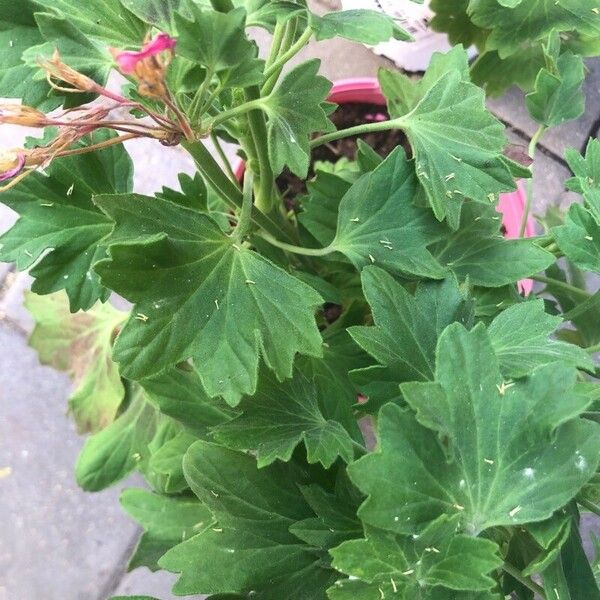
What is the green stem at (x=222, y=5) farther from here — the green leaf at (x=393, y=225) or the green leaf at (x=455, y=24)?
the green leaf at (x=455, y=24)

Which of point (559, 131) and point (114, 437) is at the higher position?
point (559, 131)

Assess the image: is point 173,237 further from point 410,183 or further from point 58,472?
point 58,472

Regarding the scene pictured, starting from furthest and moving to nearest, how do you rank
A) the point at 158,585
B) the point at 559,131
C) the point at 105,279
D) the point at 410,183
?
the point at 559,131 < the point at 158,585 < the point at 410,183 < the point at 105,279

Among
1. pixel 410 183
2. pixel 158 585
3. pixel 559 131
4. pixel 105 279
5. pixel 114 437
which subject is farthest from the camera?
pixel 559 131

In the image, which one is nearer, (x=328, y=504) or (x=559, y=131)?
(x=328, y=504)

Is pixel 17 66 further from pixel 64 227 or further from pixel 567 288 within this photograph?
pixel 567 288

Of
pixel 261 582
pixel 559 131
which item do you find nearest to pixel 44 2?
pixel 261 582

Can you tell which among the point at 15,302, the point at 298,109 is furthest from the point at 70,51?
the point at 15,302

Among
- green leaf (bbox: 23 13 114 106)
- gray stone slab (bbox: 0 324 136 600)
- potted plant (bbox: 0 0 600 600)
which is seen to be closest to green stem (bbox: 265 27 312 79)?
potted plant (bbox: 0 0 600 600)

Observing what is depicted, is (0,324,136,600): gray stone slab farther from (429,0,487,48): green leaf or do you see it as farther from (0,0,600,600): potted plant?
(429,0,487,48): green leaf
